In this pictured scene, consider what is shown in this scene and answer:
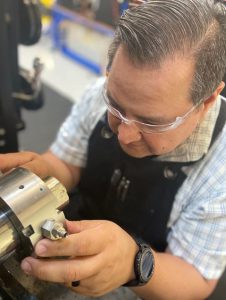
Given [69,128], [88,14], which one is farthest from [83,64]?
[69,128]

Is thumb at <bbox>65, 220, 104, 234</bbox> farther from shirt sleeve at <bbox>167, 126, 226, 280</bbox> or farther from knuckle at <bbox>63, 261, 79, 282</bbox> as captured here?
shirt sleeve at <bbox>167, 126, 226, 280</bbox>

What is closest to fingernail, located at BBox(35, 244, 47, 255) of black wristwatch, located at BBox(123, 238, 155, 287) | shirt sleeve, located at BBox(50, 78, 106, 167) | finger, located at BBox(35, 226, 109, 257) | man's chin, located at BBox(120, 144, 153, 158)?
finger, located at BBox(35, 226, 109, 257)

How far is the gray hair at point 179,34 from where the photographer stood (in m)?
0.54

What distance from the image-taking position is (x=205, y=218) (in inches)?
28.2

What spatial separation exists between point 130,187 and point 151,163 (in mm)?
87

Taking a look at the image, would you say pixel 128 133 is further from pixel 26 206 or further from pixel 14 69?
pixel 14 69

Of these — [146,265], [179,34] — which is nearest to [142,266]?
[146,265]

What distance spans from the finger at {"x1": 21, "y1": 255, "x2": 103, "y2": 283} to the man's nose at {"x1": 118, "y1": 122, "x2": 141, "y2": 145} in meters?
0.24

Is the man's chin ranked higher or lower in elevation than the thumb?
higher

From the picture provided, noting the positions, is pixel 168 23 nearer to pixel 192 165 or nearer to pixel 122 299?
pixel 192 165

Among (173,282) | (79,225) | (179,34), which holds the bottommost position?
(173,282)

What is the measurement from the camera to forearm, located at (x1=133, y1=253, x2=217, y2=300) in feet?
2.28

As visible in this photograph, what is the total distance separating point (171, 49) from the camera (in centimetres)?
54

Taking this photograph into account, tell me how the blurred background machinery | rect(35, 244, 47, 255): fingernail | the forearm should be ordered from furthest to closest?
the blurred background machinery
the forearm
rect(35, 244, 47, 255): fingernail
